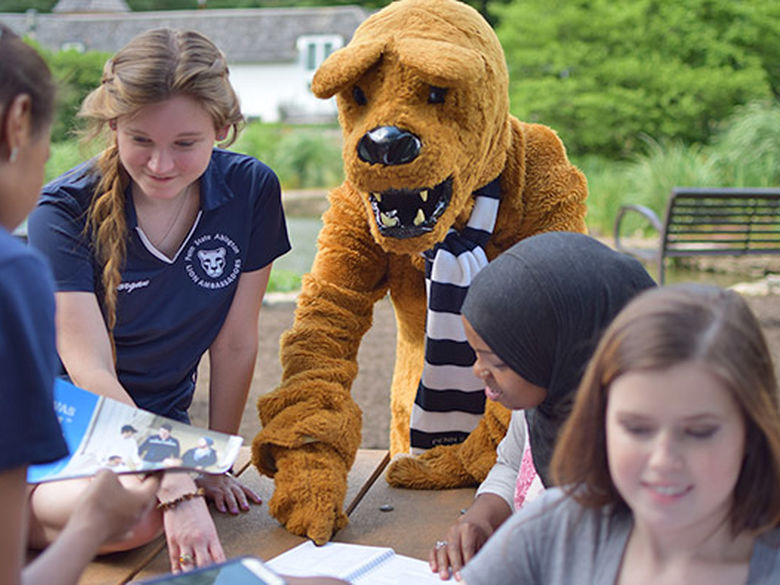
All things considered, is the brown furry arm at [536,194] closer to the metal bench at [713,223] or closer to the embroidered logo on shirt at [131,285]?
the embroidered logo on shirt at [131,285]

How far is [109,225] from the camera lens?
80.9 inches

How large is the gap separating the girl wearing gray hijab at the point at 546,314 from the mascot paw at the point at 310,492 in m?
0.52

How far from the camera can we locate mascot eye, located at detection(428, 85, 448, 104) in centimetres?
199

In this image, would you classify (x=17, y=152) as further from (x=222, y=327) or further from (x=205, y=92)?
(x=222, y=327)

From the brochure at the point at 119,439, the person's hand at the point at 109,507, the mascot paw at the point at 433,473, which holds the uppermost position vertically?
the brochure at the point at 119,439

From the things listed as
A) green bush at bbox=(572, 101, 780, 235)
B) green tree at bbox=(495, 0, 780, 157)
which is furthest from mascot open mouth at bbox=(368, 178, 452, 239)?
green tree at bbox=(495, 0, 780, 157)

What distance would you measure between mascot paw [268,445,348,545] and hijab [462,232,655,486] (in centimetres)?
61

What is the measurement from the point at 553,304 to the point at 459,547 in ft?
1.74

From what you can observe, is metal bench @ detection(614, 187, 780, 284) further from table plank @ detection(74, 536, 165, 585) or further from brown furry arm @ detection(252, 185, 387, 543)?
table plank @ detection(74, 536, 165, 585)

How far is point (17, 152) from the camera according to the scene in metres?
1.17

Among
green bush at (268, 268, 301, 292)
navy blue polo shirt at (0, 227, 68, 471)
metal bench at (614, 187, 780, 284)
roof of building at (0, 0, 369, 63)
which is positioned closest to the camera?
navy blue polo shirt at (0, 227, 68, 471)

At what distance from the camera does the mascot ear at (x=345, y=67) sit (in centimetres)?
196

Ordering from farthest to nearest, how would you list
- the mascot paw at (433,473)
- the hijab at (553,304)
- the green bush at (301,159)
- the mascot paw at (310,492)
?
1. the green bush at (301,159)
2. the mascot paw at (433,473)
3. the mascot paw at (310,492)
4. the hijab at (553,304)

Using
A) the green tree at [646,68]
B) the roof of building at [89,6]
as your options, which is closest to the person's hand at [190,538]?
the green tree at [646,68]
